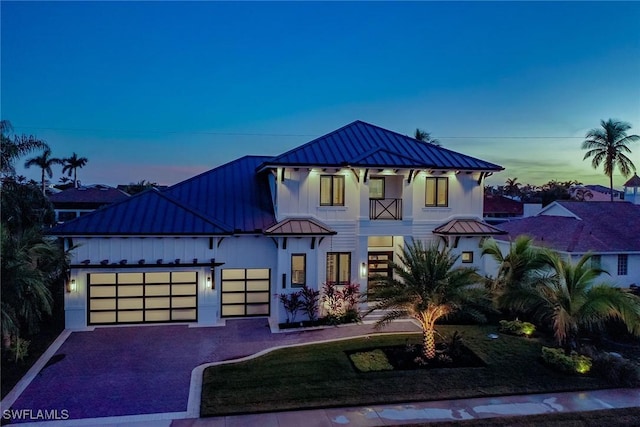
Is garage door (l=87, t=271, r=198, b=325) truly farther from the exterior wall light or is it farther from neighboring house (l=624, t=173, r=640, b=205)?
neighboring house (l=624, t=173, r=640, b=205)

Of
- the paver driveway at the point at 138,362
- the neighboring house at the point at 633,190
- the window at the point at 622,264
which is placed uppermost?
the neighboring house at the point at 633,190

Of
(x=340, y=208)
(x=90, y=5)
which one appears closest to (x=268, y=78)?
(x=90, y=5)

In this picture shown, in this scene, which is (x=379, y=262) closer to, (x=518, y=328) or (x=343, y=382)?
(x=518, y=328)

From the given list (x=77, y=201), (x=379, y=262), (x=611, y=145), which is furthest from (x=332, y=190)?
(x=77, y=201)

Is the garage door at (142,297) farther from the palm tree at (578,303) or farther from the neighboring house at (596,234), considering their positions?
the neighboring house at (596,234)

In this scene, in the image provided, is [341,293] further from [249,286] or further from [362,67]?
[362,67]

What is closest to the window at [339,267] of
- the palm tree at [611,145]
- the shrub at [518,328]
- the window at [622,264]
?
the shrub at [518,328]
